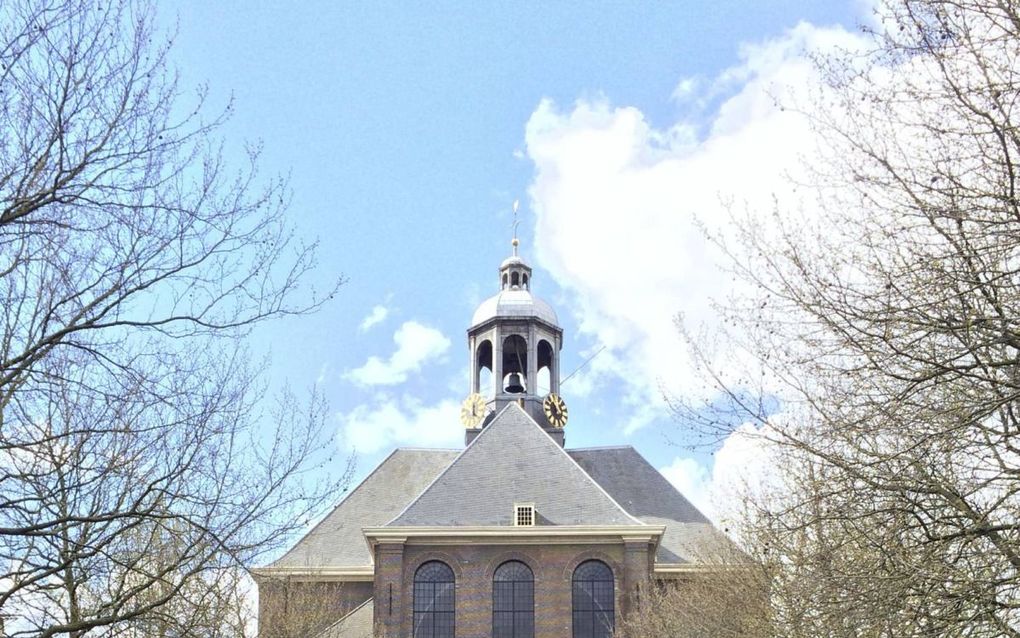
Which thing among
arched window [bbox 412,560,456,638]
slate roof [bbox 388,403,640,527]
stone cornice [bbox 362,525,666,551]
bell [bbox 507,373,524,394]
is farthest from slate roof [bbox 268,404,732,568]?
bell [bbox 507,373,524,394]

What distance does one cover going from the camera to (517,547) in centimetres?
3416

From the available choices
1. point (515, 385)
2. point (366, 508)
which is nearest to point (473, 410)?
point (515, 385)

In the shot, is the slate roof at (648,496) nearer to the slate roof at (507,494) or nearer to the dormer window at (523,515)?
the slate roof at (507,494)

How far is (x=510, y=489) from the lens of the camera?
117ft

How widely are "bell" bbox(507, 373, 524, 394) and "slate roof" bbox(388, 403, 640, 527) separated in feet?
19.7

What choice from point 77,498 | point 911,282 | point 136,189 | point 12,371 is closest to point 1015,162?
point 911,282

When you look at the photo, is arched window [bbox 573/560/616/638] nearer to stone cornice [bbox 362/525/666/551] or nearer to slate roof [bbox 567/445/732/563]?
stone cornice [bbox 362/525/666/551]

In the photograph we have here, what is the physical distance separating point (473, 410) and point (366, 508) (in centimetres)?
541

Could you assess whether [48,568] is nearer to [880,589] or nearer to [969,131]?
[880,589]

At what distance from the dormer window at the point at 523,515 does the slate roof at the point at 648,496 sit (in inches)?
170

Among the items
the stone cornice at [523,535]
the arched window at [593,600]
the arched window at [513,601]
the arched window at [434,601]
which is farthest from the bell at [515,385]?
the arched window at [434,601]

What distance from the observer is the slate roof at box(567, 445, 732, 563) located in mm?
36938

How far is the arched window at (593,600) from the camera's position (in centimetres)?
3334

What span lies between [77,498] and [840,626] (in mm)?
6857
